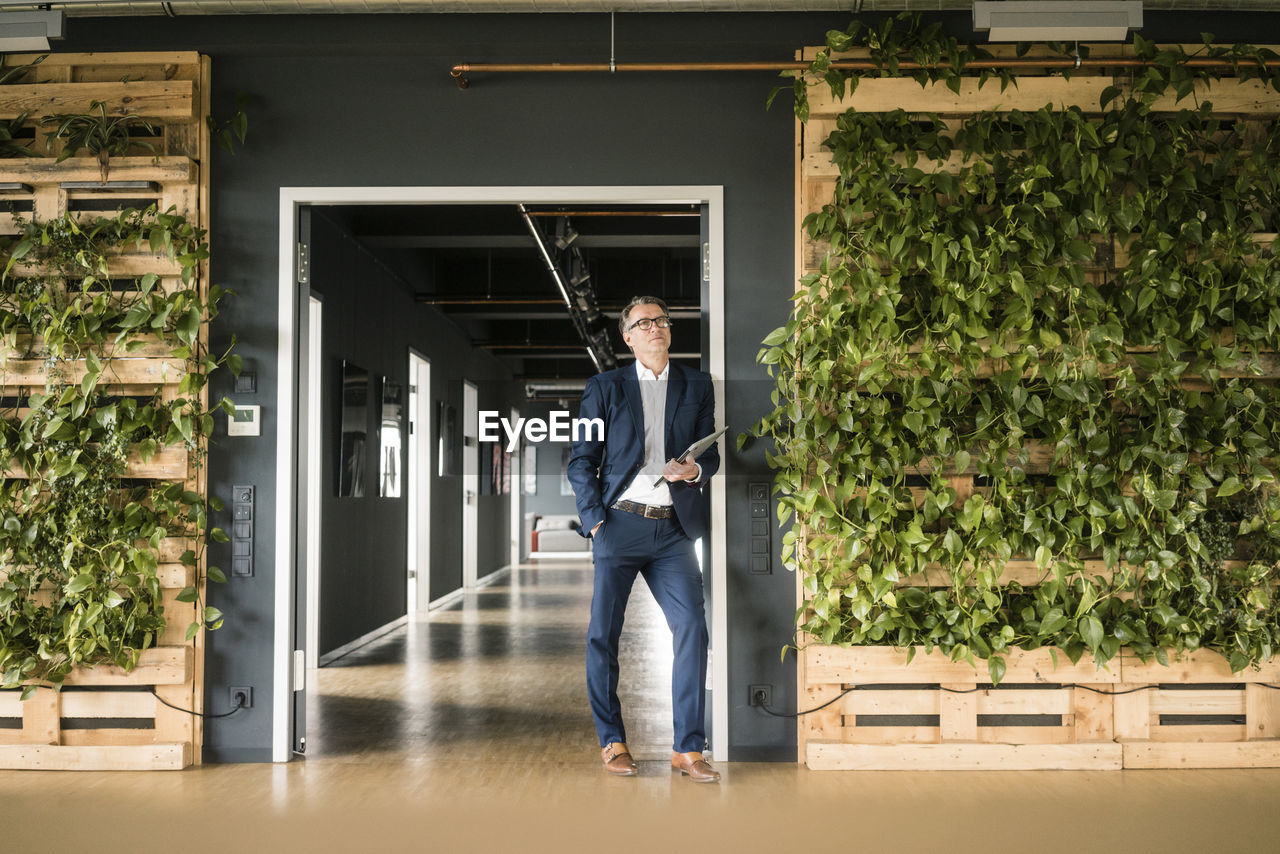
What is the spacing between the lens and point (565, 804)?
3197 mm

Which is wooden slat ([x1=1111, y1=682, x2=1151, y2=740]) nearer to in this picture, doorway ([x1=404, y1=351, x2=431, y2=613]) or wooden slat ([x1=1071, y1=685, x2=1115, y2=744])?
wooden slat ([x1=1071, y1=685, x2=1115, y2=744])

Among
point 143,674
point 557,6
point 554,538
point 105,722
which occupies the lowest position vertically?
point 554,538

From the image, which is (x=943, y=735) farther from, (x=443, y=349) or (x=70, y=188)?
(x=443, y=349)

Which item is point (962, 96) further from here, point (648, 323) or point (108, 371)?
point (108, 371)

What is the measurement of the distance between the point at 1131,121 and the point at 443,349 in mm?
7440

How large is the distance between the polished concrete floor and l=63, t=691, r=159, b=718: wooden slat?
0.22m

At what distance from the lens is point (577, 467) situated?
3619 millimetres

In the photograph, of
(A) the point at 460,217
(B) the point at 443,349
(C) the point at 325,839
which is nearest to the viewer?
(C) the point at 325,839

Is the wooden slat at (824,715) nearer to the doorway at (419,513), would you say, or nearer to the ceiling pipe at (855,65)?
the ceiling pipe at (855,65)

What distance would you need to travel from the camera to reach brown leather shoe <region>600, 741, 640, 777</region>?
3525 millimetres

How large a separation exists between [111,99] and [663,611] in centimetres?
285

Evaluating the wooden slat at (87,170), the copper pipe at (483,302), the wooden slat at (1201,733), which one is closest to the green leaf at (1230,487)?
the wooden slat at (1201,733)

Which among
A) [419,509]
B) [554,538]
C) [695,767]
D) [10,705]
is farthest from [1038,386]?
[554,538]

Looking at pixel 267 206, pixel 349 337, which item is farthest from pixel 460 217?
Result: pixel 267 206
